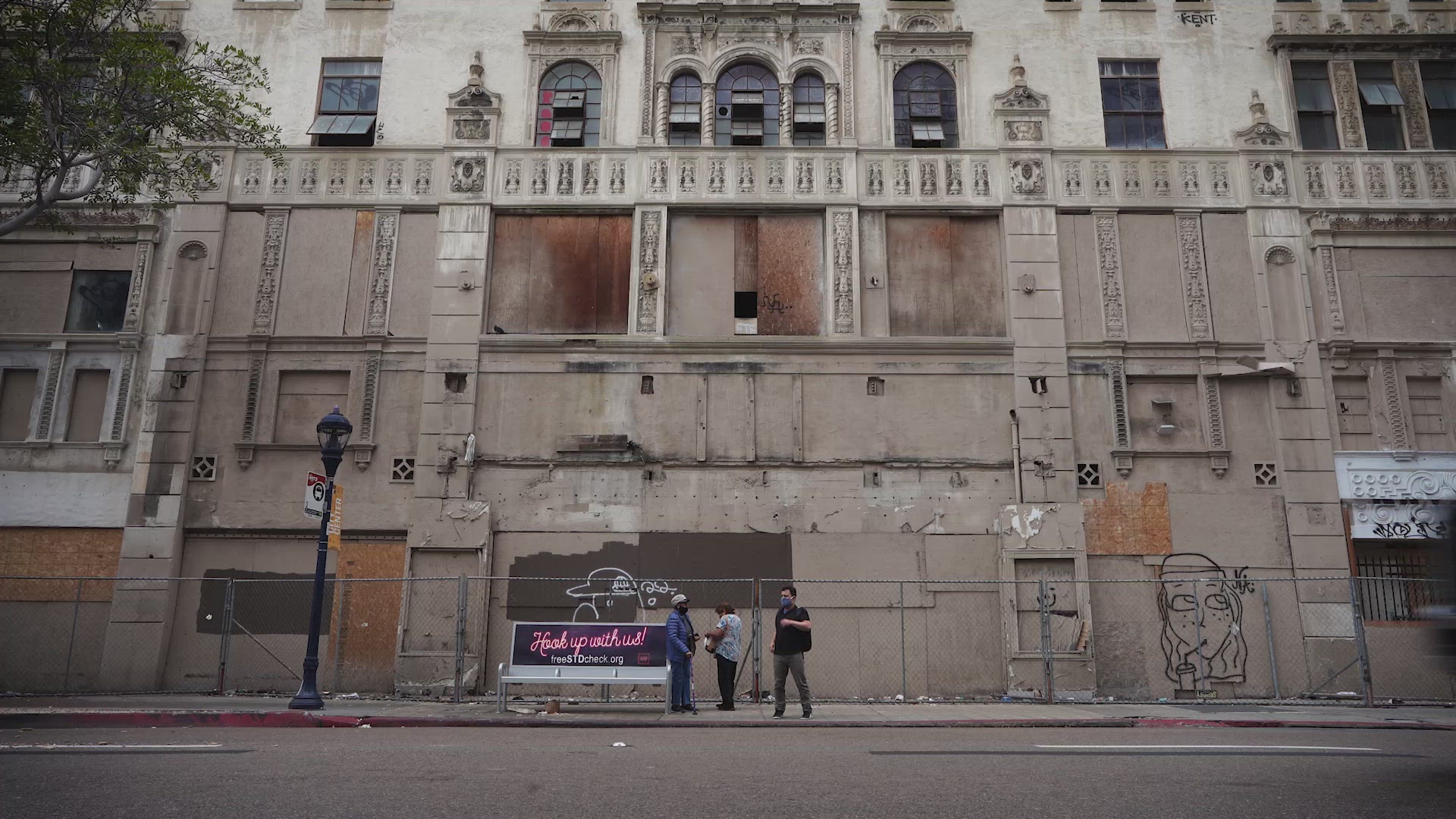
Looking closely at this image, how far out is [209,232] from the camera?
21234 mm

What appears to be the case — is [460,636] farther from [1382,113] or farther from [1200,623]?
[1382,113]

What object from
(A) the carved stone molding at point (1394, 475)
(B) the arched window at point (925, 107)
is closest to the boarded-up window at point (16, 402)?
(B) the arched window at point (925, 107)

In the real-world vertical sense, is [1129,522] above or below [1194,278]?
below

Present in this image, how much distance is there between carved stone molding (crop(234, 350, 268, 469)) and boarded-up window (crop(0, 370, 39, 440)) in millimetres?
4306

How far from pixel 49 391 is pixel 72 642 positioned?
551 centimetres

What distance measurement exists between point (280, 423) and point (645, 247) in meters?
8.23

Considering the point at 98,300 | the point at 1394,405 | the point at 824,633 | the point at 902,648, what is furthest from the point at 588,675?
the point at 1394,405

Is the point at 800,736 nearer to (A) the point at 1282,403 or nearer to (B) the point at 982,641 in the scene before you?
(B) the point at 982,641

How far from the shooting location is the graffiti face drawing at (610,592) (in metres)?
19.3

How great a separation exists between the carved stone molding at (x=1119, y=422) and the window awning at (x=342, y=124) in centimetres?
1656

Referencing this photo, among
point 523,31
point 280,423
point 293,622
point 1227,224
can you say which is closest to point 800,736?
point 293,622

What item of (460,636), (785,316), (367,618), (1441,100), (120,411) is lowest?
(460,636)

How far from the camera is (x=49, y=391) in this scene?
2042 centimetres

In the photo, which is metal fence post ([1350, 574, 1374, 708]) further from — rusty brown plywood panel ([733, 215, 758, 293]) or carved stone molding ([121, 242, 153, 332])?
carved stone molding ([121, 242, 153, 332])
